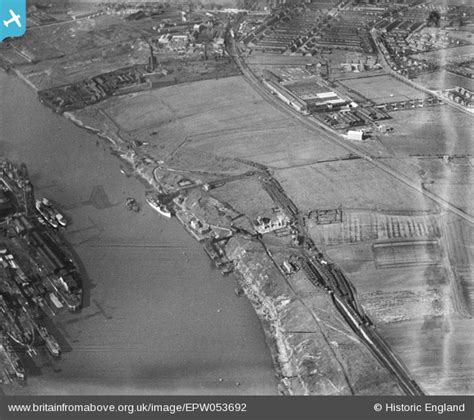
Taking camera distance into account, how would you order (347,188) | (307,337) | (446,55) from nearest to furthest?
1. (307,337)
2. (347,188)
3. (446,55)

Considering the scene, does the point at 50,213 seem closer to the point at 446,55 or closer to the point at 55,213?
the point at 55,213

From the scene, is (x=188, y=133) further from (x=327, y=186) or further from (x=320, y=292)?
(x=320, y=292)

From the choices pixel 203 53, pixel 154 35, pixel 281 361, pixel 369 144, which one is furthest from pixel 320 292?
pixel 154 35

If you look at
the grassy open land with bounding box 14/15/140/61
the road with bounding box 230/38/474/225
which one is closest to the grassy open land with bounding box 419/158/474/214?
the road with bounding box 230/38/474/225

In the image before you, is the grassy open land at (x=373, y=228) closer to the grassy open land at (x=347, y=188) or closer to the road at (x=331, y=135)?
the grassy open land at (x=347, y=188)

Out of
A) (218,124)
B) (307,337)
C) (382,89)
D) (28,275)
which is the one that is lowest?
(382,89)

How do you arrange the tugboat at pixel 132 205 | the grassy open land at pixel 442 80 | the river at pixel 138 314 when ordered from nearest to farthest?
the river at pixel 138 314 → the tugboat at pixel 132 205 → the grassy open land at pixel 442 80

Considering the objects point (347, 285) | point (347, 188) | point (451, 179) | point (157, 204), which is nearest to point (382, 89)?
point (451, 179)

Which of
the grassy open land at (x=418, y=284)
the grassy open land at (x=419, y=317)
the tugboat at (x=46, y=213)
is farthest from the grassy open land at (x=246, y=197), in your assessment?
the tugboat at (x=46, y=213)
